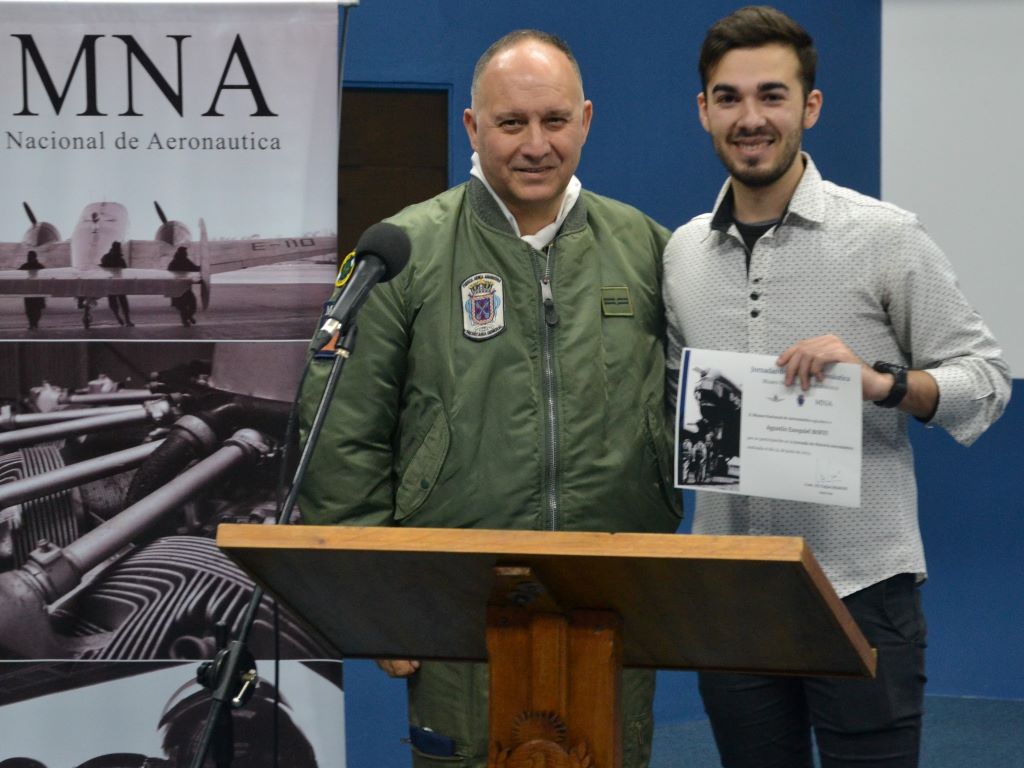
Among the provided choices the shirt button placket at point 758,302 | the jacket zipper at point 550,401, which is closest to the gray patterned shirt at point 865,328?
the shirt button placket at point 758,302

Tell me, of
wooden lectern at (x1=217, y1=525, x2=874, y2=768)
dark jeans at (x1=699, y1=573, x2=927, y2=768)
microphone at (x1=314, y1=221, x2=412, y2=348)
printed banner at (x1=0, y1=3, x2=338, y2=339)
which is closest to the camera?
wooden lectern at (x1=217, y1=525, x2=874, y2=768)

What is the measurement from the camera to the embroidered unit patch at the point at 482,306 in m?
2.48

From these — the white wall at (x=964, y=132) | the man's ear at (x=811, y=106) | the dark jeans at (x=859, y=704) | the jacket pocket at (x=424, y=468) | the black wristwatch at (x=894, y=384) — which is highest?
the white wall at (x=964, y=132)

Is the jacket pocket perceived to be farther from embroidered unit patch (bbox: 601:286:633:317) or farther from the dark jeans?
the dark jeans

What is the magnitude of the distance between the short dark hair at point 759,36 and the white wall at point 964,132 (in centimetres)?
248

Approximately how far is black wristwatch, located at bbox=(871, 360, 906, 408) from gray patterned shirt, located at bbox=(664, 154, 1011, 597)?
7cm

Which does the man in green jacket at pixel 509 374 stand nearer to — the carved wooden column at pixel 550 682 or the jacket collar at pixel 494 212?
the jacket collar at pixel 494 212

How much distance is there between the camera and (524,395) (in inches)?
96.7

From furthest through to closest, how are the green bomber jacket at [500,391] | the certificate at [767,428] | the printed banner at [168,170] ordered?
the printed banner at [168,170], the green bomber jacket at [500,391], the certificate at [767,428]

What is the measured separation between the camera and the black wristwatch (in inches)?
84.1

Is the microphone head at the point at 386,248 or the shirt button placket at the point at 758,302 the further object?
the shirt button placket at the point at 758,302

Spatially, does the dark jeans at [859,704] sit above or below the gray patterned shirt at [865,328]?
below

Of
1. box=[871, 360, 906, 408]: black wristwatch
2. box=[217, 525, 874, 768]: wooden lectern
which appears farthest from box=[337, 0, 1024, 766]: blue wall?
box=[217, 525, 874, 768]: wooden lectern

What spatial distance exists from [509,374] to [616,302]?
0.24m
